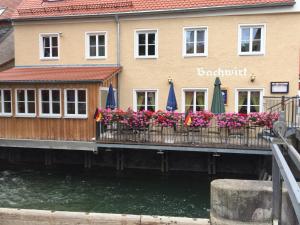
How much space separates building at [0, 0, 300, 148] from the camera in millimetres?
15359

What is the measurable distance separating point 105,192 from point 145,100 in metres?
5.81

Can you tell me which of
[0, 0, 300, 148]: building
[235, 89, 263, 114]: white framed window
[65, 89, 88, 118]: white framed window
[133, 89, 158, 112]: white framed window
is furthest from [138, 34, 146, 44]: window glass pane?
[235, 89, 263, 114]: white framed window

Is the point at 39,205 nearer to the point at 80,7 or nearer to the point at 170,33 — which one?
the point at 170,33

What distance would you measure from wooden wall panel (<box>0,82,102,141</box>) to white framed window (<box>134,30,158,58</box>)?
3.82 meters

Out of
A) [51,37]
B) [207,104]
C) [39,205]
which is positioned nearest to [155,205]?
[39,205]

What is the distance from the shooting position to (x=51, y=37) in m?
19.0

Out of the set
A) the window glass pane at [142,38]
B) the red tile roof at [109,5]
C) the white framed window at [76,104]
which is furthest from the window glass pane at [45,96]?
the window glass pane at [142,38]

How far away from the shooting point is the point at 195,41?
16828mm

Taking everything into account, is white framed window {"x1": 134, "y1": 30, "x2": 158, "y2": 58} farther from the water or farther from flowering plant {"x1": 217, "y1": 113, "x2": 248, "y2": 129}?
the water

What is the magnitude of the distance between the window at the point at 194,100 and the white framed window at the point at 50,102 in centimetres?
589

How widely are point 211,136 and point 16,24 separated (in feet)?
41.1

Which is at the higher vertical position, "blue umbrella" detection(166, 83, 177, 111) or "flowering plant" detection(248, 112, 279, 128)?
"blue umbrella" detection(166, 83, 177, 111)

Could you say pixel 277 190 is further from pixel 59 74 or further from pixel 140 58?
pixel 140 58

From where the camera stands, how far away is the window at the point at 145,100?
57.3 feet
